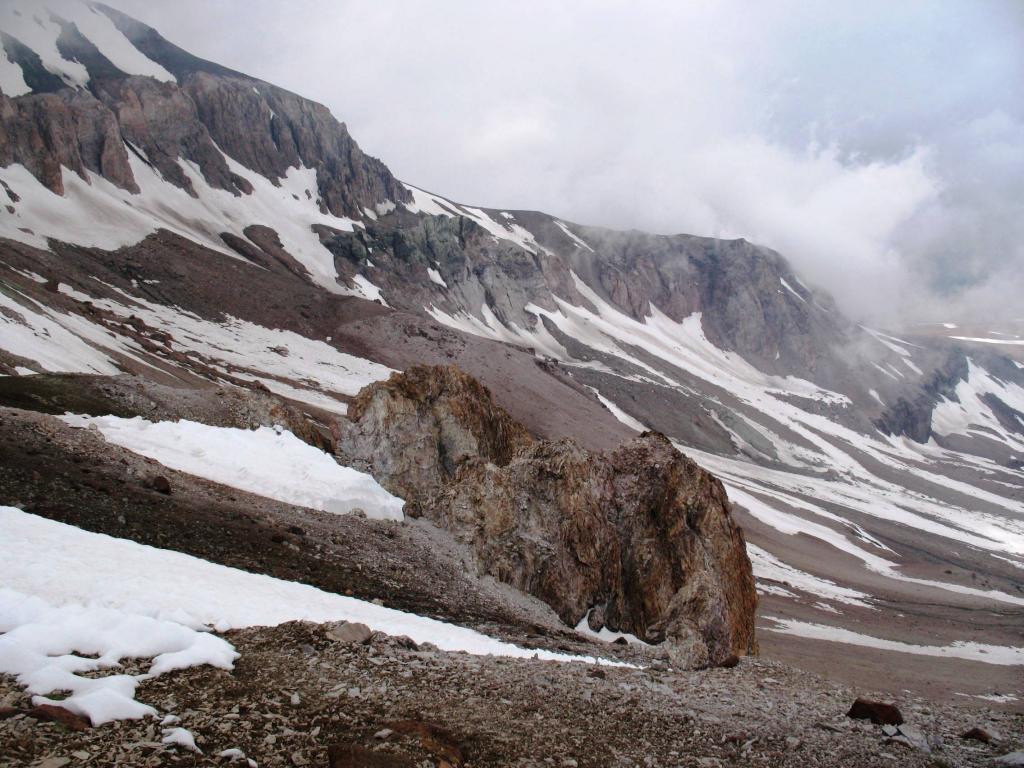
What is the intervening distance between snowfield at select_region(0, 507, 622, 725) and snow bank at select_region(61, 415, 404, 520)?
7.28 metres

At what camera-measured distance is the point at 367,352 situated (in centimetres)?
8075

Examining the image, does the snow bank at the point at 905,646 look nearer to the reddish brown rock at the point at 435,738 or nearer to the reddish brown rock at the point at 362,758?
the reddish brown rock at the point at 435,738

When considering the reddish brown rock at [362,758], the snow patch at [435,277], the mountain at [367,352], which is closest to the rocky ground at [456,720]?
the reddish brown rock at [362,758]

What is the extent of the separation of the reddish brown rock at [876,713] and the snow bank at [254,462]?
15.4 meters

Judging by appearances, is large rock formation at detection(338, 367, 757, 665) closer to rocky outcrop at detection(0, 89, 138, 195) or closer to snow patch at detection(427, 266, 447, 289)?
rocky outcrop at detection(0, 89, 138, 195)

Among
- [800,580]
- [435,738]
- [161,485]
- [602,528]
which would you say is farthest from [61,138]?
[435,738]

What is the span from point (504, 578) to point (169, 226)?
84.5 metres

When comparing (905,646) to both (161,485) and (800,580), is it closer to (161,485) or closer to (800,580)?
(800,580)

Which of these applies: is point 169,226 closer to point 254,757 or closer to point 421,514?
point 421,514

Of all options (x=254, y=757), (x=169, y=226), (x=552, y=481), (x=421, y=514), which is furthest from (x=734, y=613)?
(x=169, y=226)

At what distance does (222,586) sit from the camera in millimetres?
11773

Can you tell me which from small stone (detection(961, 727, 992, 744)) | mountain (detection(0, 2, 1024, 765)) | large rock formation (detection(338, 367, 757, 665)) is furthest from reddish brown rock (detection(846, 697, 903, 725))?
large rock formation (detection(338, 367, 757, 665))

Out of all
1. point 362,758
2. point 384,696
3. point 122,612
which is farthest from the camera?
point 122,612

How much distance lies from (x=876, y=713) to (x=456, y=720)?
6.17 metres
